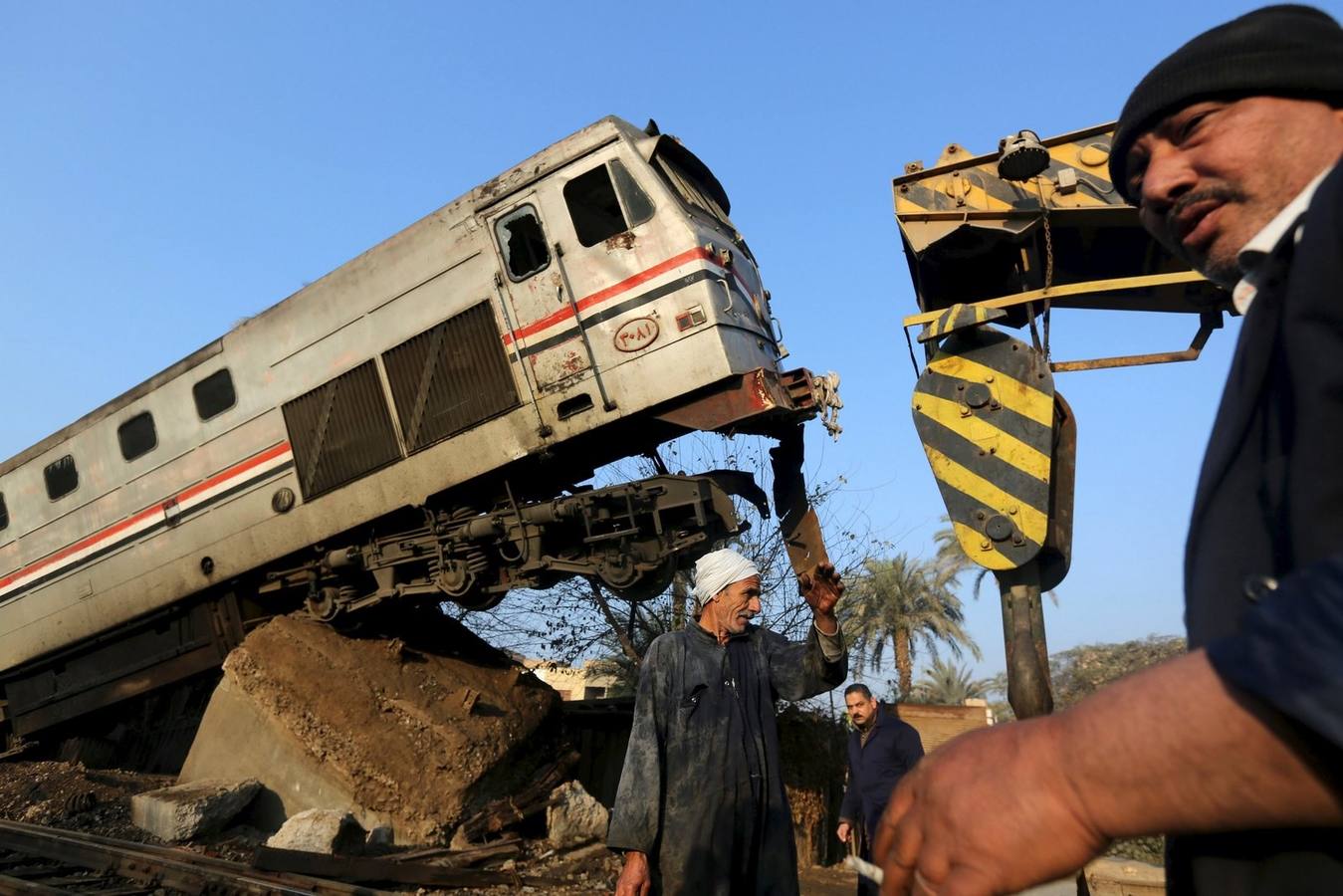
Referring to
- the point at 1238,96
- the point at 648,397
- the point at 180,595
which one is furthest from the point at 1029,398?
the point at 180,595

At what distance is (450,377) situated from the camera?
8.93m

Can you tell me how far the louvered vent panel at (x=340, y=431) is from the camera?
9.34 metres

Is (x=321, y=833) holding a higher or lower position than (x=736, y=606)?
lower

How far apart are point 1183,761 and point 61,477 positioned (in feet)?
45.4

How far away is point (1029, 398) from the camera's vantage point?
387 cm

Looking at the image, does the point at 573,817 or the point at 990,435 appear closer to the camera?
the point at 990,435

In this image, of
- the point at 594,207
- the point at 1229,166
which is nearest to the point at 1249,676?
the point at 1229,166

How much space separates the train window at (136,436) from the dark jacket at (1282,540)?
11873 mm

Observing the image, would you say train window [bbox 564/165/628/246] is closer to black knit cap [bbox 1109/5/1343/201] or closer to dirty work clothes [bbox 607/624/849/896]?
dirty work clothes [bbox 607/624/849/896]

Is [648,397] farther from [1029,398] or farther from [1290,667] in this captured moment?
[1290,667]

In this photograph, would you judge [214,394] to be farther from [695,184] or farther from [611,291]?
[695,184]

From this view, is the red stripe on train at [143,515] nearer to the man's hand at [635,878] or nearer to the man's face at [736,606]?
the man's face at [736,606]

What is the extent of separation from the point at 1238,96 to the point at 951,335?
9.63 ft

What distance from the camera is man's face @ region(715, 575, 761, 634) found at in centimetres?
414
